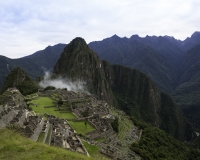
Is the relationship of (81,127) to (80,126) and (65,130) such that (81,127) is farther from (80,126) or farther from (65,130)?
(65,130)

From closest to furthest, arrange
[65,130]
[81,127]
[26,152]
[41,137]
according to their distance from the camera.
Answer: [26,152] → [41,137] → [65,130] → [81,127]

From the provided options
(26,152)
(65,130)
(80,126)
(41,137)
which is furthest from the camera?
(80,126)

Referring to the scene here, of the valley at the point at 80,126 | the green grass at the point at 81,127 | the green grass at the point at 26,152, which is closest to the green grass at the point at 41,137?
the valley at the point at 80,126

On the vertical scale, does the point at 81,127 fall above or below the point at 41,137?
below

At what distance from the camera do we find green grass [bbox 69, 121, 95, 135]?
38400 mm

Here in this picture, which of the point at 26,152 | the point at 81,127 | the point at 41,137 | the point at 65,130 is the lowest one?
the point at 81,127

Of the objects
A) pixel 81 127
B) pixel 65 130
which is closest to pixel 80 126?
pixel 81 127

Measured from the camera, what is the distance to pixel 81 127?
40750 millimetres

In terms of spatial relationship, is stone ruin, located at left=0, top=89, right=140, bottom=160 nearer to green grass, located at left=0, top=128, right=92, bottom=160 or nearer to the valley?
the valley

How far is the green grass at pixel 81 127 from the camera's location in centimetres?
3840

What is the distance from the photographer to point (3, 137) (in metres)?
16.5

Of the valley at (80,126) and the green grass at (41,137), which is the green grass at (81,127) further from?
the green grass at (41,137)

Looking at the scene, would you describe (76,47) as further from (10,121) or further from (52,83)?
(10,121)

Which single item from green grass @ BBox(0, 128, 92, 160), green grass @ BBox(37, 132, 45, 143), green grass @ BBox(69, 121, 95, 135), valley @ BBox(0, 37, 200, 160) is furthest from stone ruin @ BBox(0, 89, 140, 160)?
green grass @ BBox(0, 128, 92, 160)
